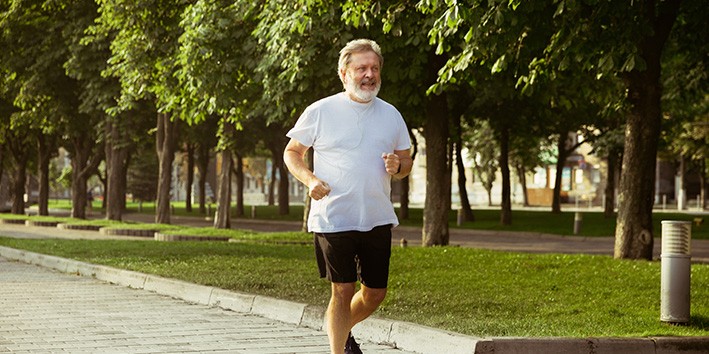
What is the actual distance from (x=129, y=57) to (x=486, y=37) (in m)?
13.0

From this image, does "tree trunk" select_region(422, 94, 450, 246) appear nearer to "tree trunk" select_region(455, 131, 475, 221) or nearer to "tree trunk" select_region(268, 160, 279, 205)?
"tree trunk" select_region(455, 131, 475, 221)

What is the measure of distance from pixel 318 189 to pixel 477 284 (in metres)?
6.69

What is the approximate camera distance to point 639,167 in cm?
1711

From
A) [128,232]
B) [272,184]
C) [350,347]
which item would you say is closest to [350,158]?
[350,347]

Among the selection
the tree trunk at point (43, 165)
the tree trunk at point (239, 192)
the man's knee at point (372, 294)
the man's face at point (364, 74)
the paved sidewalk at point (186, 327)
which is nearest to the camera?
the man's face at point (364, 74)

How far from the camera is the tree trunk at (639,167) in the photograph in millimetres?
17125

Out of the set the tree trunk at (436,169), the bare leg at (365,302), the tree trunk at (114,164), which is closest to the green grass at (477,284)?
the bare leg at (365,302)

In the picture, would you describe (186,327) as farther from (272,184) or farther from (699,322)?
(272,184)

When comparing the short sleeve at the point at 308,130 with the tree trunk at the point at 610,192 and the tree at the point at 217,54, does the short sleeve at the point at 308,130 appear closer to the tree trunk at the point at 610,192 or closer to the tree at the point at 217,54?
the tree at the point at 217,54

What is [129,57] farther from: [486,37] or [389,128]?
[389,128]

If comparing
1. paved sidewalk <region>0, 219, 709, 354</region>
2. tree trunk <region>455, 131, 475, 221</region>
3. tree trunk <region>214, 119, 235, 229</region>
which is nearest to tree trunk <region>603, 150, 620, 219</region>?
tree trunk <region>455, 131, 475, 221</region>

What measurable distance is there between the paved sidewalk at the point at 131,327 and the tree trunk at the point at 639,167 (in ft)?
25.6

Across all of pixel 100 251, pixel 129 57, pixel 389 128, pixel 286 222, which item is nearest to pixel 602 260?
pixel 100 251

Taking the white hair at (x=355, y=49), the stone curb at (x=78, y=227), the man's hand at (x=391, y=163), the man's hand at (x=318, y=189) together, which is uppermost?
the white hair at (x=355, y=49)
